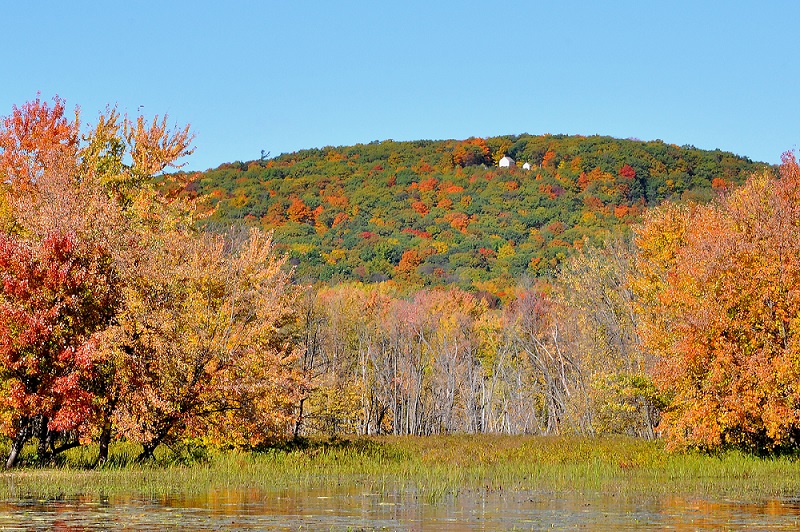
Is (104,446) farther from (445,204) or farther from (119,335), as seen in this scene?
(445,204)

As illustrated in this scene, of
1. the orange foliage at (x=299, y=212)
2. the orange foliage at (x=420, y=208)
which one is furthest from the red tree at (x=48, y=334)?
the orange foliage at (x=420, y=208)

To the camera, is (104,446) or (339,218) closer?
(104,446)

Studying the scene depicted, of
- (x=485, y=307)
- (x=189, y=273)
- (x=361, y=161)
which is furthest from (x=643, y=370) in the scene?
(x=361, y=161)

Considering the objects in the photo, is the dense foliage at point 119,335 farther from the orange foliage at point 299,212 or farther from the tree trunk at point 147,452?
the orange foliage at point 299,212

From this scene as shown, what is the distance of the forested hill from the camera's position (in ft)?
339

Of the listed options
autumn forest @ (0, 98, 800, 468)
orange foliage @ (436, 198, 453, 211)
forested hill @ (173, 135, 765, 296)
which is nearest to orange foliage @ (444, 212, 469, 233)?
forested hill @ (173, 135, 765, 296)

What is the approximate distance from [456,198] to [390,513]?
119289 mm

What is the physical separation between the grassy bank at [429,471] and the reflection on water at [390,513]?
5.01 ft

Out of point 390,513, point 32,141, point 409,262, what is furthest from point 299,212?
point 390,513

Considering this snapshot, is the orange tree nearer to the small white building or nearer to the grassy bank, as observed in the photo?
the grassy bank

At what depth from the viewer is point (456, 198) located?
13312 cm

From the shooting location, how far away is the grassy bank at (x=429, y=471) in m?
19.5

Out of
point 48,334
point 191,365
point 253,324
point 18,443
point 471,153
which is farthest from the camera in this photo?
point 471,153

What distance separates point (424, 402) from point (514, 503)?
175ft
